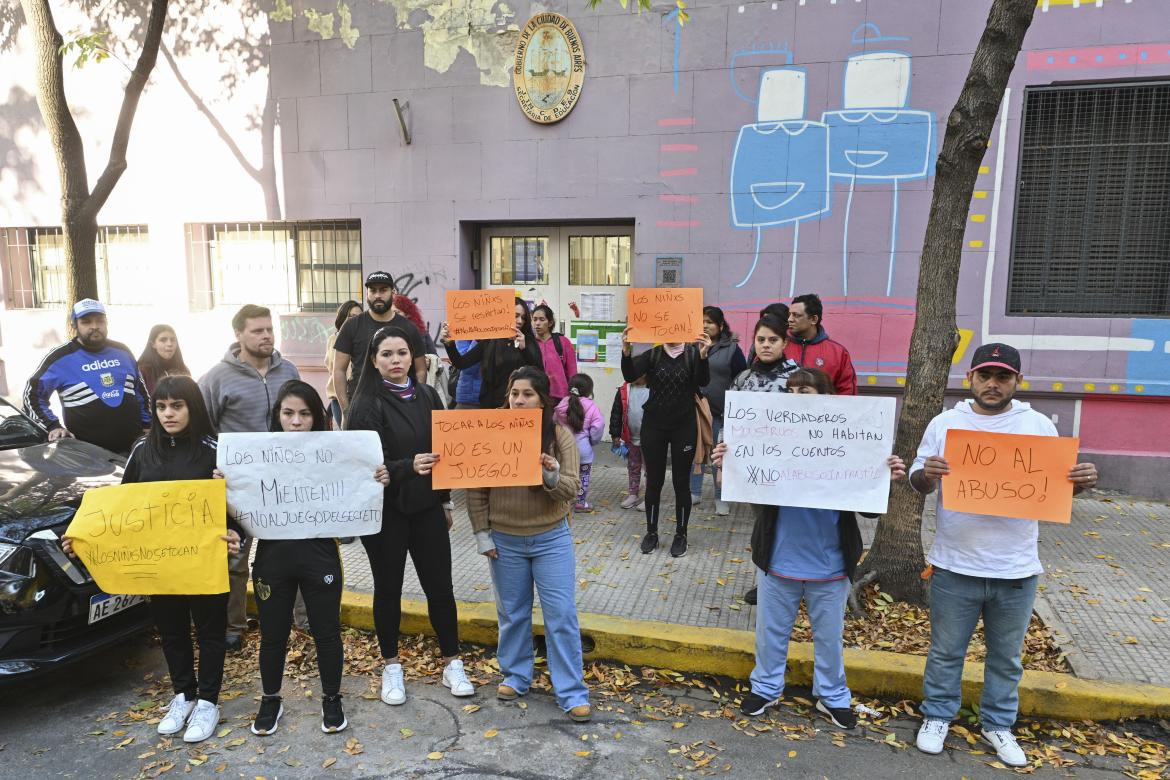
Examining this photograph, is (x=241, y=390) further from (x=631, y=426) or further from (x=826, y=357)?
(x=826, y=357)

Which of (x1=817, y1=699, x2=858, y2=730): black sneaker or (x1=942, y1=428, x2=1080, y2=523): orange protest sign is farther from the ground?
(x1=942, y1=428, x2=1080, y2=523): orange protest sign

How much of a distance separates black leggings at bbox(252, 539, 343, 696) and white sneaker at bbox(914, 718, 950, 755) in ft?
9.34

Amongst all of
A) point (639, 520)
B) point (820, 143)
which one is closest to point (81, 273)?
point (639, 520)

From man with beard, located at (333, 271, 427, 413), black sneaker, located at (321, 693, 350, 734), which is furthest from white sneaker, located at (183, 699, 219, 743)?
man with beard, located at (333, 271, 427, 413)

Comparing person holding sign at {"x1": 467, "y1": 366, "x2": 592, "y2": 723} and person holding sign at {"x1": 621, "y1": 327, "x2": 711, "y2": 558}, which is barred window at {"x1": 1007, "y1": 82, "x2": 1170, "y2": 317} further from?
person holding sign at {"x1": 467, "y1": 366, "x2": 592, "y2": 723}

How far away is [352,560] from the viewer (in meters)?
5.52

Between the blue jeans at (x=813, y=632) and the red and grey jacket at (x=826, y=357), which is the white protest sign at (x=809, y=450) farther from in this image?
the red and grey jacket at (x=826, y=357)

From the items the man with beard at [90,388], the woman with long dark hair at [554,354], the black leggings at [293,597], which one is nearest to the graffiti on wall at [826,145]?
the woman with long dark hair at [554,354]

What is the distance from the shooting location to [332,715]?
344 centimetres

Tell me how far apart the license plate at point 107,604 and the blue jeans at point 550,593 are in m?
1.98

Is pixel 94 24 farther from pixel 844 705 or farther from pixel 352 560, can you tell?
pixel 844 705

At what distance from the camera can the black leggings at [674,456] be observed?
5457mm

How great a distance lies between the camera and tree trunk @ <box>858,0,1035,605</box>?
4121mm

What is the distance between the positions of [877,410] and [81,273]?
8282 mm
